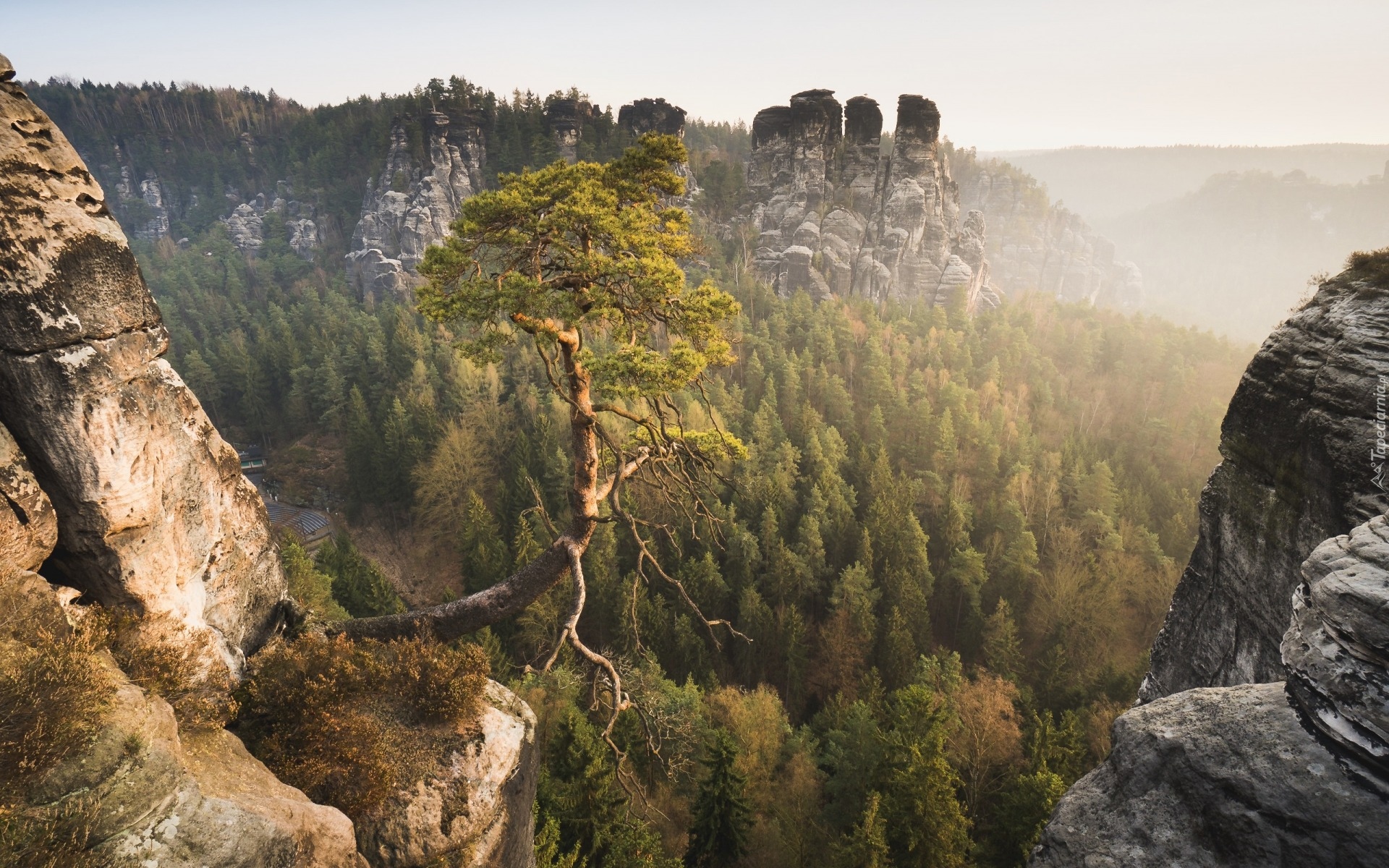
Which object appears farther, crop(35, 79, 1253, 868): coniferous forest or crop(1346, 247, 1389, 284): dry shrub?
crop(35, 79, 1253, 868): coniferous forest

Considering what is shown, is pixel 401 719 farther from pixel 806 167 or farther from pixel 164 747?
pixel 806 167

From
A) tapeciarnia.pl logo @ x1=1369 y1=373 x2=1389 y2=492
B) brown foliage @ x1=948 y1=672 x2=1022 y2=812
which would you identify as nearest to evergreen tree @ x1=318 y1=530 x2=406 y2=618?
brown foliage @ x1=948 y1=672 x2=1022 y2=812

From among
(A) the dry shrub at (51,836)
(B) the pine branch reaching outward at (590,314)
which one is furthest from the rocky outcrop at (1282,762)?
(A) the dry shrub at (51,836)

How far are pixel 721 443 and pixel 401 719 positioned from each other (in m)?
5.66

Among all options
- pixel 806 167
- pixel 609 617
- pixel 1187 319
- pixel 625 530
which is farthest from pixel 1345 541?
pixel 1187 319

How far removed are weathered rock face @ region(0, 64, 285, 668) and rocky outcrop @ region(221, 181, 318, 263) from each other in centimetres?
10816

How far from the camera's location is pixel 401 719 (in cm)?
774

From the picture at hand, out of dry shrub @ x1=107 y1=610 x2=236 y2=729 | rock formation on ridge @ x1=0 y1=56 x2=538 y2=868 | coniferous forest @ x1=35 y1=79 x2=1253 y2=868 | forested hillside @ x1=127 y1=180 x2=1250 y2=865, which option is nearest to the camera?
rock formation on ridge @ x1=0 y1=56 x2=538 y2=868

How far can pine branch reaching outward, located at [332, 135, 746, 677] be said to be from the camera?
7930 mm

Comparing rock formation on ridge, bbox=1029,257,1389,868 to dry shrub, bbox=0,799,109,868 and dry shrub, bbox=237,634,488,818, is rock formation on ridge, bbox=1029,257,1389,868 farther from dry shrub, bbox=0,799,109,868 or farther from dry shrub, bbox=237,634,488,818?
dry shrub, bbox=0,799,109,868

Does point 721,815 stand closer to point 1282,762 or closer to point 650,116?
point 1282,762

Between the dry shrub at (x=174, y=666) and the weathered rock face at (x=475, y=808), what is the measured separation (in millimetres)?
2079

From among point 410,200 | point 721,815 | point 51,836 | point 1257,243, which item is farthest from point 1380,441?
point 1257,243

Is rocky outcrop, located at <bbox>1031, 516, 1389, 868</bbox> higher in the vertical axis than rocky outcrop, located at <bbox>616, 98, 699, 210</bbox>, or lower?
lower
